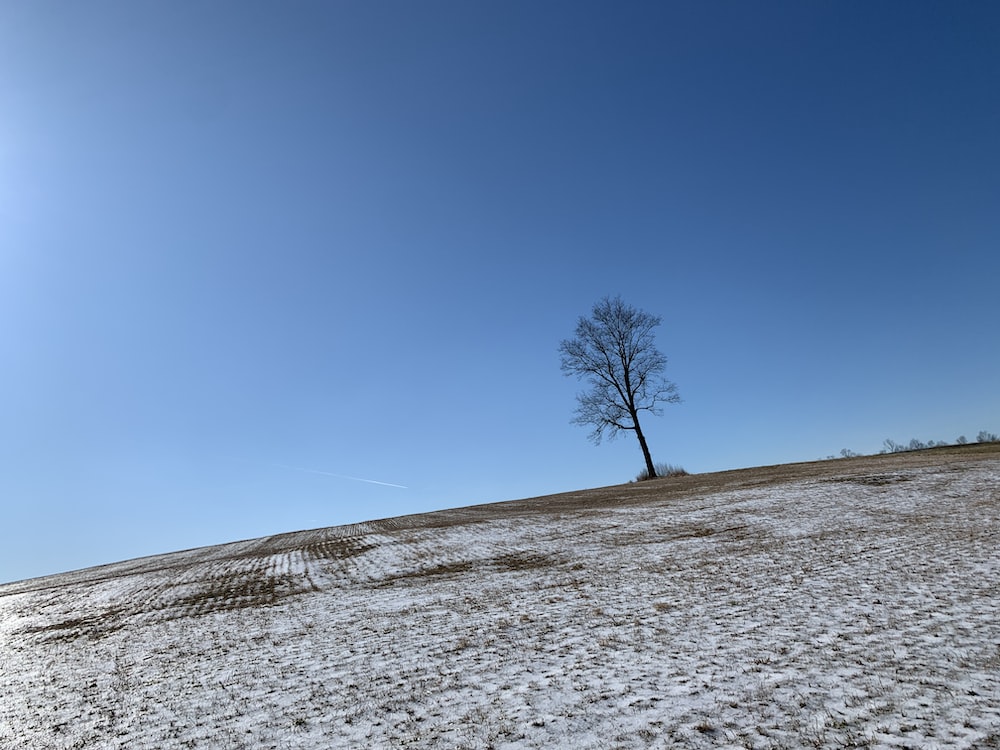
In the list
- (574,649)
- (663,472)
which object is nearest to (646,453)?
(663,472)

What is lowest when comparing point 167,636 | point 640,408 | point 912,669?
point 912,669

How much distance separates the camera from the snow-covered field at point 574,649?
3598 mm

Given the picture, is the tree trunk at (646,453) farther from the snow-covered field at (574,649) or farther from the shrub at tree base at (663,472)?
the snow-covered field at (574,649)

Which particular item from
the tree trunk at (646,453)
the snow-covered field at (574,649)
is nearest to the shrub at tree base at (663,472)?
the tree trunk at (646,453)

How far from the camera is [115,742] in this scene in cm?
421

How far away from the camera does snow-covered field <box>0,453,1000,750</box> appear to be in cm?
360

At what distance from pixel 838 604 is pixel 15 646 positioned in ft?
37.4

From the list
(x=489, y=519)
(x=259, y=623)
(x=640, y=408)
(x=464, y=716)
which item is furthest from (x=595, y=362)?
(x=464, y=716)

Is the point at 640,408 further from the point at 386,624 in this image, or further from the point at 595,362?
A: the point at 386,624

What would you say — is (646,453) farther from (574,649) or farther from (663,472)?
(574,649)

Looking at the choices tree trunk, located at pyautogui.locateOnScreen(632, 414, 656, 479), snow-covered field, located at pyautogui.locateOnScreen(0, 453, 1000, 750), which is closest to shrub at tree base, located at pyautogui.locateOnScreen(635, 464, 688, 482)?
tree trunk, located at pyautogui.locateOnScreen(632, 414, 656, 479)

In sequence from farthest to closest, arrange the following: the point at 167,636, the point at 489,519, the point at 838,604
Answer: the point at 489,519 < the point at 167,636 < the point at 838,604

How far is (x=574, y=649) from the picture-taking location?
→ 16.7 feet

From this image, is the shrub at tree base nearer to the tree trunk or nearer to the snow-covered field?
the tree trunk
